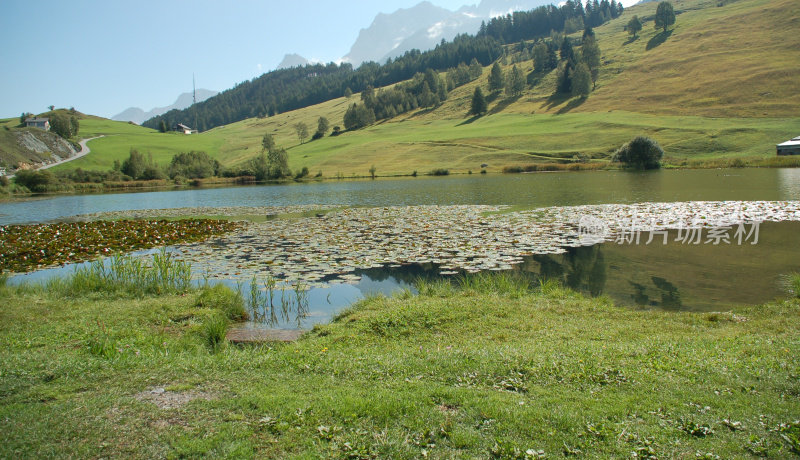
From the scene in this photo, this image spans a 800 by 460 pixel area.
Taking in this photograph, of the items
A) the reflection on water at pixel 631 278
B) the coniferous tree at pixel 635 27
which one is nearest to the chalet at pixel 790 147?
the reflection on water at pixel 631 278

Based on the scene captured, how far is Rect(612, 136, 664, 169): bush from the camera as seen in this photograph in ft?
237

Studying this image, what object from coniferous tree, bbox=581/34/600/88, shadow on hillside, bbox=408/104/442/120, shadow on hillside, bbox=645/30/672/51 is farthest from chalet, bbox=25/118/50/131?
shadow on hillside, bbox=645/30/672/51

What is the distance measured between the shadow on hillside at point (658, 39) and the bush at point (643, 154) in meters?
101

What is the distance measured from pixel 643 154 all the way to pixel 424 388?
78.4 m

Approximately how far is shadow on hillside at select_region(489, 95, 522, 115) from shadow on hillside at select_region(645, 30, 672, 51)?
1921 inches

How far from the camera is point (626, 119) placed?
99875 millimetres

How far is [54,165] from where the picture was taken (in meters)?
104

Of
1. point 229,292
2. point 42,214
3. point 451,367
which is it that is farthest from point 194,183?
point 451,367

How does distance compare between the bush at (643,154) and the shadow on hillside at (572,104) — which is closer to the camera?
the bush at (643,154)

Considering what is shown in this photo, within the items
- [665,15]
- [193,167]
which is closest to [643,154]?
[193,167]

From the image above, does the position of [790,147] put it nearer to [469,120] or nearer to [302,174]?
[469,120]

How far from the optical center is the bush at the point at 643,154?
72.4m

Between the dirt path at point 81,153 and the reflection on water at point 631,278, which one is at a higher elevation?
the dirt path at point 81,153

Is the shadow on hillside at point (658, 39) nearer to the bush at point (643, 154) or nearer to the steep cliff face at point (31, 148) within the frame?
the bush at point (643, 154)
